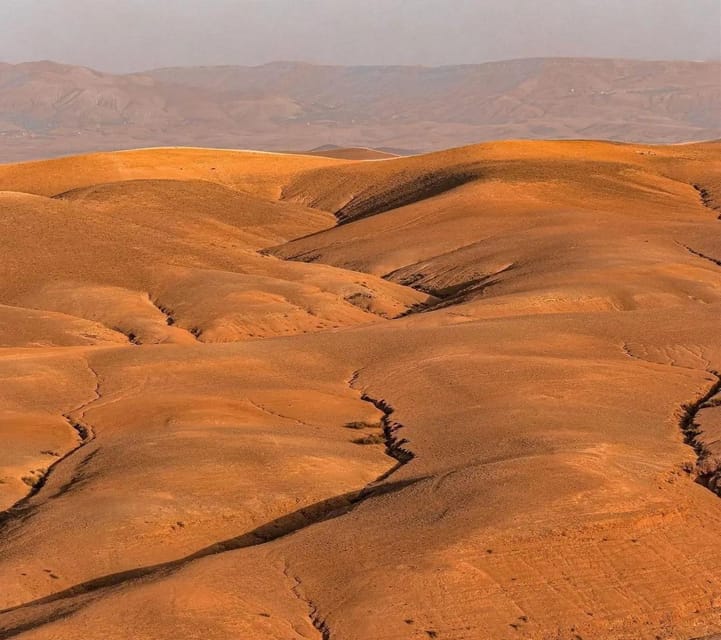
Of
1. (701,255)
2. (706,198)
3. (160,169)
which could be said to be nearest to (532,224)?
(701,255)

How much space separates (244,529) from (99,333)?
23.8 m

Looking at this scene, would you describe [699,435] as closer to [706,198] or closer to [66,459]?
[66,459]

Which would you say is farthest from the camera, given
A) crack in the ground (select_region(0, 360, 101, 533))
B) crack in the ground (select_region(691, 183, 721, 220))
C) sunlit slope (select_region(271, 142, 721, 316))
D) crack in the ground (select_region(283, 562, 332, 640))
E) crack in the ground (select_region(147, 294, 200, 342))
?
crack in the ground (select_region(691, 183, 721, 220))

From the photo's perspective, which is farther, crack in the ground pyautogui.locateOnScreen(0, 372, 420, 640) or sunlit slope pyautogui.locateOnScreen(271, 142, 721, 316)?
sunlit slope pyautogui.locateOnScreen(271, 142, 721, 316)

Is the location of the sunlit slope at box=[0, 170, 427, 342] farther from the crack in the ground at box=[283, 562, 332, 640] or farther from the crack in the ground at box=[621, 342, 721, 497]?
the crack in the ground at box=[283, 562, 332, 640]

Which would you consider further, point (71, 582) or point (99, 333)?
point (99, 333)

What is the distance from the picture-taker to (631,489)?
2123 centimetres

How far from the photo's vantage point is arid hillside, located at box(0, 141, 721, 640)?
59.9ft

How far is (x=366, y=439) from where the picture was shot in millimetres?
26344

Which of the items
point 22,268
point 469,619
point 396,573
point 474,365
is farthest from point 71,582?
point 22,268

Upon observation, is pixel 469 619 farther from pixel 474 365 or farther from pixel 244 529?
pixel 474 365

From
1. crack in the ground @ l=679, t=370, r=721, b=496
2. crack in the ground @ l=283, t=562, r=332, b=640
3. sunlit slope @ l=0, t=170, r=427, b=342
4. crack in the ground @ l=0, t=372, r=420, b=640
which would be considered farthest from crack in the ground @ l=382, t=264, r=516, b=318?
crack in the ground @ l=283, t=562, r=332, b=640

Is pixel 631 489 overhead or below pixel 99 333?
overhead

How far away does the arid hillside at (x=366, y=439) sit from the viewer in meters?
18.2
